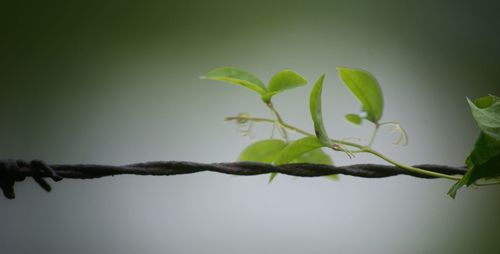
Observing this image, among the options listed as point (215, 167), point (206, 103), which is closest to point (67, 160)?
point (206, 103)

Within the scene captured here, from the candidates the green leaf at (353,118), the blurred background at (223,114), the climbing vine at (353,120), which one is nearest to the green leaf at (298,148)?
the climbing vine at (353,120)

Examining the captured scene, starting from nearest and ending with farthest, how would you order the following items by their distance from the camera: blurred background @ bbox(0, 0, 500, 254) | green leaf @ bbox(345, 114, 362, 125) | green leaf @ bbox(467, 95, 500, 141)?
green leaf @ bbox(467, 95, 500, 141) < green leaf @ bbox(345, 114, 362, 125) < blurred background @ bbox(0, 0, 500, 254)

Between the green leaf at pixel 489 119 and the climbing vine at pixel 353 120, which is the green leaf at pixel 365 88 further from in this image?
the green leaf at pixel 489 119

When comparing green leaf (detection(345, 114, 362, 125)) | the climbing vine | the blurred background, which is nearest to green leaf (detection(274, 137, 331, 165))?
the climbing vine

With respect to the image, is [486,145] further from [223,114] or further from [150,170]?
[223,114]

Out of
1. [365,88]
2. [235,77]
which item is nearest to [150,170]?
[235,77]

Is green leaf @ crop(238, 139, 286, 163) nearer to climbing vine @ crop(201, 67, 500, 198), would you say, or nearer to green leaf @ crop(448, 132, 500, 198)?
climbing vine @ crop(201, 67, 500, 198)

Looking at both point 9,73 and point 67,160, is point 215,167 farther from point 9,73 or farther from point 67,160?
point 9,73
